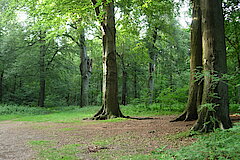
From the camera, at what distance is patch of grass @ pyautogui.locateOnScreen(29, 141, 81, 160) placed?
422 centimetres

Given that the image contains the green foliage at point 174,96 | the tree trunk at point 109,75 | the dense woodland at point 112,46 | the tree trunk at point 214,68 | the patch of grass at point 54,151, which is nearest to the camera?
the patch of grass at point 54,151

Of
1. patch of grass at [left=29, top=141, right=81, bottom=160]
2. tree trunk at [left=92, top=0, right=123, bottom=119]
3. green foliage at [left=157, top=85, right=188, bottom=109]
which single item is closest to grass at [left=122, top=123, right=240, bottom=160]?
patch of grass at [left=29, top=141, right=81, bottom=160]

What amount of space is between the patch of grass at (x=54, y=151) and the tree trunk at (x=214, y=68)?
3.08 meters

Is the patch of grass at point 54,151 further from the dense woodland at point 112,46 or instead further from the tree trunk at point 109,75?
the tree trunk at point 109,75

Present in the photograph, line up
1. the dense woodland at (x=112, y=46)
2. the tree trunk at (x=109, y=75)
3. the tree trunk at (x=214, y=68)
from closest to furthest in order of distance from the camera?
the tree trunk at (x=214, y=68), the dense woodland at (x=112, y=46), the tree trunk at (x=109, y=75)

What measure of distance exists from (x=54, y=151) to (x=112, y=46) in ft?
24.3

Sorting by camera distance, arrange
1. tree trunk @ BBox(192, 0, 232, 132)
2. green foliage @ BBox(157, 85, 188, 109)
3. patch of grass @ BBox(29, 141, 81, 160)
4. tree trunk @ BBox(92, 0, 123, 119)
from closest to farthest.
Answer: patch of grass @ BBox(29, 141, 81, 160)
tree trunk @ BBox(192, 0, 232, 132)
tree trunk @ BBox(92, 0, 123, 119)
green foliage @ BBox(157, 85, 188, 109)

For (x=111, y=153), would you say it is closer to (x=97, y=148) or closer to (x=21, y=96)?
(x=97, y=148)

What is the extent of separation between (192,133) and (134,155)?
5.90 ft

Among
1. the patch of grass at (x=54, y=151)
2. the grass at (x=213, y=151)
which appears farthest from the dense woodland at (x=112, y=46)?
the patch of grass at (x=54, y=151)

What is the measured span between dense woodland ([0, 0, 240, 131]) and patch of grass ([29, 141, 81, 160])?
314 centimetres

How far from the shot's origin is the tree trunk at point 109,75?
36.0 feet

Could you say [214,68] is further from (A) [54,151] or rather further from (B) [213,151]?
(A) [54,151]

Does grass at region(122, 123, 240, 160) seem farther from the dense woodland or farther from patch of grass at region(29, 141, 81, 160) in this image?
the dense woodland
